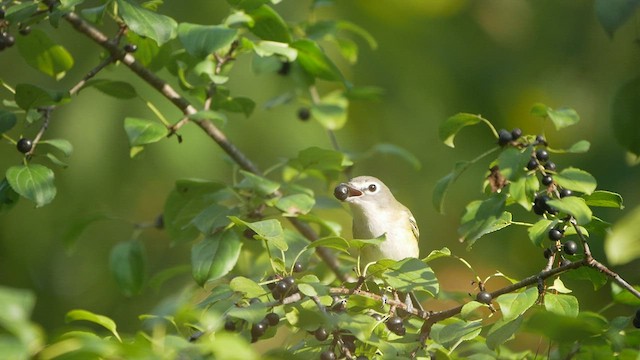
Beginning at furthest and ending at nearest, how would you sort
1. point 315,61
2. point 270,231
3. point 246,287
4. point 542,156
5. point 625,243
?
point 315,61
point 542,156
point 270,231
point 246,287
point 625,243

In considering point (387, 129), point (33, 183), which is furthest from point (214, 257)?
point (387, 129)

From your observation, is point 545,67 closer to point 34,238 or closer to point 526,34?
point 526,34

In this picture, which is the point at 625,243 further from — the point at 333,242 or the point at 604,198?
the point at 333,242

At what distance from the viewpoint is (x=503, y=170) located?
214 centimetres

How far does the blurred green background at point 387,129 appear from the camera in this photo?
468cm

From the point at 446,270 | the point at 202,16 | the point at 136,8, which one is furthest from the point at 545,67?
the point at 136,8

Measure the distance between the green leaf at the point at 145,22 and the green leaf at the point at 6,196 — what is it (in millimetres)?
562

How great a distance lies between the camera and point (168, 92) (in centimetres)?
303

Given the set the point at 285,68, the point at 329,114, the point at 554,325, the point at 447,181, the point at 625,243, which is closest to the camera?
the point at 554,325

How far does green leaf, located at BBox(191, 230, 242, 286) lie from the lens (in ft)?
8.45

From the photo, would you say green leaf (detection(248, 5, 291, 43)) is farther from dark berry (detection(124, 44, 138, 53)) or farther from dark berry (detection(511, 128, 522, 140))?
dark berry (detection(511, 128, 522, 140))

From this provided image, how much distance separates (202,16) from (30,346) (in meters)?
3.39

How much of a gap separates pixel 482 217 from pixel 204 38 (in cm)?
94

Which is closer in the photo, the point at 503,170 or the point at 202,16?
the point at 503,170
